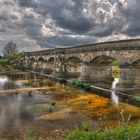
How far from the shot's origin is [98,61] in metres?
42.3

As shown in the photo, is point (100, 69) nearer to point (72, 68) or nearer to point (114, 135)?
point (72, 68)

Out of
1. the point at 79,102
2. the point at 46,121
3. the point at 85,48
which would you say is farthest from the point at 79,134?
the point at 85,48

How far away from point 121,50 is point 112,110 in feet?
38.5

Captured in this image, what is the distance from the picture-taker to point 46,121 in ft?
63.8

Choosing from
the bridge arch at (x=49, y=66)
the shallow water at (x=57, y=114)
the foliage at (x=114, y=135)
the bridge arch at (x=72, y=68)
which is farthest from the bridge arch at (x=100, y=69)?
the foliage at (x=114, y=135)

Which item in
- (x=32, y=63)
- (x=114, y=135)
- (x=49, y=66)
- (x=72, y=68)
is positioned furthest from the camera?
(x=32, y=63)

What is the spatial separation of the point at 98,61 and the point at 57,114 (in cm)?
2183

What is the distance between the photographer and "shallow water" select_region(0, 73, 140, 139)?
57.0ft

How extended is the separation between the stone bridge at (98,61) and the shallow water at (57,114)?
16.7ft

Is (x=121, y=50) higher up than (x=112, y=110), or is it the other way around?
(x=121, y=50)

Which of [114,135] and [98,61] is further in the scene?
[98,61]

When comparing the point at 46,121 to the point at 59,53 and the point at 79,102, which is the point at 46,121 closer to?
the point at 79,102

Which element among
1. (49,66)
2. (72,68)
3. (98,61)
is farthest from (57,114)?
(49,66)

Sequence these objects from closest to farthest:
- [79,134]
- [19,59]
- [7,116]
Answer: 1. [79,134]
2. [7,116]
3. [19,59]
